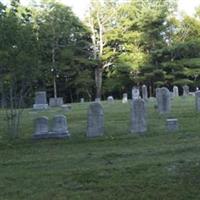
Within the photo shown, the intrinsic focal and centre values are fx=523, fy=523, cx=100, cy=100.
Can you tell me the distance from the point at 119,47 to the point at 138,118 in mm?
42568

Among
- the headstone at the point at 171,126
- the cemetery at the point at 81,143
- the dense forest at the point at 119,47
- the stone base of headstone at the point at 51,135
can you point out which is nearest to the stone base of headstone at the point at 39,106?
the cemetery at the point at 81,143

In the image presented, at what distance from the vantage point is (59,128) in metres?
14.8

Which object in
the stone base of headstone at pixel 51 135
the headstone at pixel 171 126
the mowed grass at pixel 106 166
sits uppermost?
the headstone at pixel 171 126

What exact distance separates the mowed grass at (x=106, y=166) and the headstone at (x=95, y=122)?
28cm

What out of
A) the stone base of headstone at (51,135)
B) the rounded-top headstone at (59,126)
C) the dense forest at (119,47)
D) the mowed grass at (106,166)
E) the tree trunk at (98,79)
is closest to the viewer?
the mowed grass at (106,166)

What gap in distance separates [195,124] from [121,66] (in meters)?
37.2

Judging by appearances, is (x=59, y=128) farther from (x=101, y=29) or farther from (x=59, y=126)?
(x=101, y=29)

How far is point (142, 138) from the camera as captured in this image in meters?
14.0

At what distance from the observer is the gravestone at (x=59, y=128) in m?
14.7

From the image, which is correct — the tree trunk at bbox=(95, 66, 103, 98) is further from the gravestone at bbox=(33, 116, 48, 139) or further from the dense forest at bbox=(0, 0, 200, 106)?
the gravestone at bbox=(33, 116, 48, 139)

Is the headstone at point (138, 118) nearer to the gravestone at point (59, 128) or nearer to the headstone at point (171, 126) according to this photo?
the headstone at point (171, 126)

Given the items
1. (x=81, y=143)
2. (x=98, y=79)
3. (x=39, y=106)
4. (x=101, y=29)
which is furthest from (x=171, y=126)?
(x=101, y=29)

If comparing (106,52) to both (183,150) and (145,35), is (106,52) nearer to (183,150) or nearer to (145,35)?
(145,35)

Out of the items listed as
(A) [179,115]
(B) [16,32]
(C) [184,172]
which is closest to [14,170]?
(C) [184,172]
